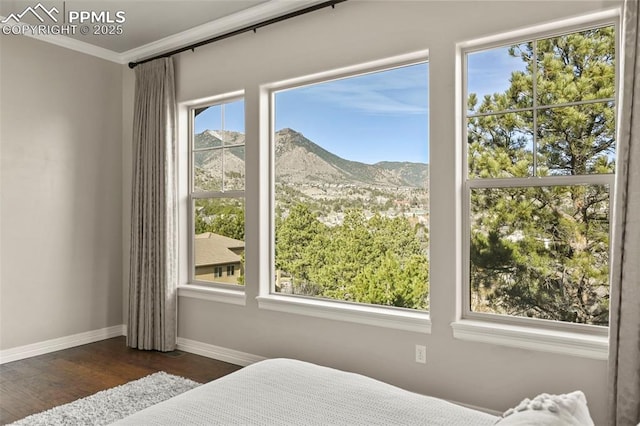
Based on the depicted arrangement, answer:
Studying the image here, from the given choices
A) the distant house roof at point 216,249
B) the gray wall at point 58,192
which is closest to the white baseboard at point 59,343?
the gray wall at point 58,192

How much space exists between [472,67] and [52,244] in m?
3.70

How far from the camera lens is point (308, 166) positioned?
11.8 feet

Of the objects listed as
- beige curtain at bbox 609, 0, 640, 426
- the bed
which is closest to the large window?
beige curtain at bbox 609, 0, 640, 426

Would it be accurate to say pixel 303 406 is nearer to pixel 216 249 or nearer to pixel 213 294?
pixel 213 294

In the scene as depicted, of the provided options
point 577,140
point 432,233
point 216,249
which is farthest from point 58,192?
point 577,140

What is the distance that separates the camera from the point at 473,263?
278cm

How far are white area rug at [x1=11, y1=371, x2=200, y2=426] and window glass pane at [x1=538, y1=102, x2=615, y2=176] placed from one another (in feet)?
8.96

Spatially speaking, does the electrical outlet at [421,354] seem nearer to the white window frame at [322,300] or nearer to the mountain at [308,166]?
the white window frame at [322,300]

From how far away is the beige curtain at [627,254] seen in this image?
2.08 m

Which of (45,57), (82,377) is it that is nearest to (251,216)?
(82,377)

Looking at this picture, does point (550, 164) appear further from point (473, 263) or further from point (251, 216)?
point (251, 216)

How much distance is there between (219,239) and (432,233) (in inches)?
78.2

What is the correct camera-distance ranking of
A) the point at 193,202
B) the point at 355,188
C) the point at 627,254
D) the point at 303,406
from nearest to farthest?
the point at 303,406 < the point at 627,254 < the point at 355,188 < the point at 193,202

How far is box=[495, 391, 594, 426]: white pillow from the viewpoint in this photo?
1029 millimetres
